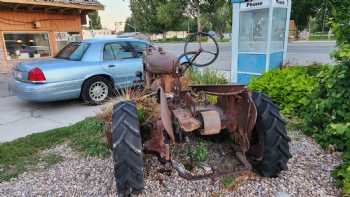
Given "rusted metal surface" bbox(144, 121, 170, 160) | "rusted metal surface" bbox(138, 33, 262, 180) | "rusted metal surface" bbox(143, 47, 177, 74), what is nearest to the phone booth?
"rusted metal surface" bbox(143, 47, 177, 74)

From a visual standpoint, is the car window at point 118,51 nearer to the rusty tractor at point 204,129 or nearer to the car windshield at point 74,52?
the car windshield at point 74,52

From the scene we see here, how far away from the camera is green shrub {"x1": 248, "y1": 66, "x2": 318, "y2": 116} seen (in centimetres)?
432

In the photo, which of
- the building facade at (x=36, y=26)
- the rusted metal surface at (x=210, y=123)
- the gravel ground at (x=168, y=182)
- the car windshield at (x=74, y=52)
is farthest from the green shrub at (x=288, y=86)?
the building facade at (x=36, y=26)

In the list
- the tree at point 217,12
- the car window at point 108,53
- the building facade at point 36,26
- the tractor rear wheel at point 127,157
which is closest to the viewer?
the tractor rear wheel at point 127,157

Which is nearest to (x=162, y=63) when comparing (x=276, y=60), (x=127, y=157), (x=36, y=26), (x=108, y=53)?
(x=127, y=157)

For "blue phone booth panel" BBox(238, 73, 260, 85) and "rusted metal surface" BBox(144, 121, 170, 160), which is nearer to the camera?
"rusted metal surface" BBox(144, 121, 170, 160)

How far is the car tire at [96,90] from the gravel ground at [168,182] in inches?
106

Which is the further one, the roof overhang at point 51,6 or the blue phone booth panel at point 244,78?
the roof overhang at point 51,6

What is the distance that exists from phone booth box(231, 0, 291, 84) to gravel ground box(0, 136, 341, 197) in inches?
133

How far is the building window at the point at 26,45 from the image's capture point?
8766 millimetres

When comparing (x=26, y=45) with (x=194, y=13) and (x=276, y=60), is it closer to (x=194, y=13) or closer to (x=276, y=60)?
(x=276, y=60)

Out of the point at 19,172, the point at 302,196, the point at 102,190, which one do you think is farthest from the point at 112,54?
the point at 302,196

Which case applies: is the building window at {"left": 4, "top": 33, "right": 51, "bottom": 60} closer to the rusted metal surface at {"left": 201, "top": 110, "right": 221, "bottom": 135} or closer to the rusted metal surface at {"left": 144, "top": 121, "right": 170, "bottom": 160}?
the rusted metal surface at {"left": 144, "top": 121, "right": 170, "bottom": 160}

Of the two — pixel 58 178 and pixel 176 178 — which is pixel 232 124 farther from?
pixel 58 178
